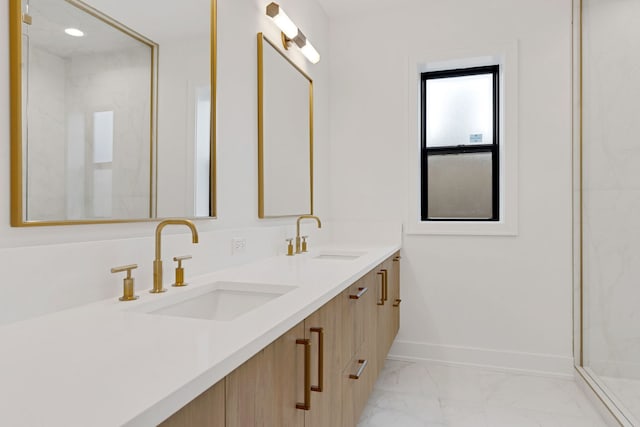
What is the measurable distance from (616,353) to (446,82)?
2065 mm

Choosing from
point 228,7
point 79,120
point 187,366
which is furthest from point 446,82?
point 187,366

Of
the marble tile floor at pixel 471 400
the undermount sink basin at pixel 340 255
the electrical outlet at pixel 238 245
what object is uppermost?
the electrical outlet at pixel 238 245

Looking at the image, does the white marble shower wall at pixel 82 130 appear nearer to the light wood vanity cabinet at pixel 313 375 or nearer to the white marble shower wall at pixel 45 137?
the white marble shower wall at pixel 45 137

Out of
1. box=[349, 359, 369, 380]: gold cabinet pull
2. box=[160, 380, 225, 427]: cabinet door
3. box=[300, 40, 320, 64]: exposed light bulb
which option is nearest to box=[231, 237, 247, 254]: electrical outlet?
box=[349, 359, 369, 380]: gold cabinet pull

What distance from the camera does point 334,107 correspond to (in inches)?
122

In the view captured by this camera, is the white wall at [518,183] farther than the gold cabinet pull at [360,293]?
Yes

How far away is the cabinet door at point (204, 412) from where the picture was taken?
1.89 feet

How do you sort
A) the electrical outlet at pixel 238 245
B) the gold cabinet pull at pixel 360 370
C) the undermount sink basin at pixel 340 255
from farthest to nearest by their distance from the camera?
the undermount sink basin at pixel 340 255
the electrical outlet at pixel 238 245
the gold cabinet pull at pixel 360 370

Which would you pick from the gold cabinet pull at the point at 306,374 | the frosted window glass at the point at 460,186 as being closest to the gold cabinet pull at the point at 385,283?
the frosted window glass at the point at 460,186

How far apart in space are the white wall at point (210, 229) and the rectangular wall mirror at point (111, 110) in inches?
1.4

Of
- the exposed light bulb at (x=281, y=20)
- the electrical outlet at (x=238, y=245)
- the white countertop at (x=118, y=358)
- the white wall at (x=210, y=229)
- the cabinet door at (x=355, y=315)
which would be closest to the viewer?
the white countertop at (x=118, y=358)

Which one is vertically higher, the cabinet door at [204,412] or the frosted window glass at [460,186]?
the frosted window glass at [460,186]

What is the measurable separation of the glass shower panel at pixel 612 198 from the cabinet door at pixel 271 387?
1732mm

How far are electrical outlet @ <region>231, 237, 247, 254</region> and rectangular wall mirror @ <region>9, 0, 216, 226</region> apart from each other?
0.20m
